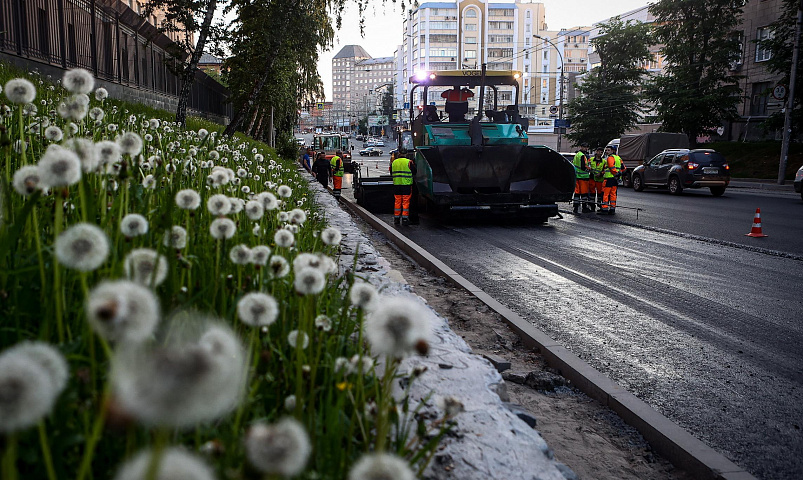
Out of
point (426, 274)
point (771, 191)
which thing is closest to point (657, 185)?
point (771, 191)

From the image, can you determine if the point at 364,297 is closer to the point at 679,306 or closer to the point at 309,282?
the point at 309,282

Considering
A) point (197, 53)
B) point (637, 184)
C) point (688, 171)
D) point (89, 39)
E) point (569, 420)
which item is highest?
point (89, 39)

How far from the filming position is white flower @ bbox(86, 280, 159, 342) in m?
0.92

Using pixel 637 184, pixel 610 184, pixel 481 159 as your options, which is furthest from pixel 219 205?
pixel 637 184

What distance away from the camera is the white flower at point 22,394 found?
83cm

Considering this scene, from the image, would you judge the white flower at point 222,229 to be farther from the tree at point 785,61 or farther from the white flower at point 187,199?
the tree at point 785,61

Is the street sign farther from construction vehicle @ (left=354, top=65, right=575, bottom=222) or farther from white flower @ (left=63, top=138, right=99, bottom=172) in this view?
white flower @ (left=63, top=138, right=99, bottom=172)

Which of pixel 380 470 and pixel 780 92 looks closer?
pixel 380 470

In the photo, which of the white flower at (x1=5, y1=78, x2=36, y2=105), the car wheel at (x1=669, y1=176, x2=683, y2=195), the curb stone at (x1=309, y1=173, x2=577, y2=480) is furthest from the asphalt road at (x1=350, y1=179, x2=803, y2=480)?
the car wheel at (x1=669, y1=176, x2=683, y2=195)

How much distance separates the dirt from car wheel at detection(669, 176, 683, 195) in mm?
21475

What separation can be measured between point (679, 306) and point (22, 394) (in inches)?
291

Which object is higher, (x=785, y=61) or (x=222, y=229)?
(x=785, y=61)

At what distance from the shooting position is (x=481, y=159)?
605 inches

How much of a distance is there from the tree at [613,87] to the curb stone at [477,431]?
165 ft
